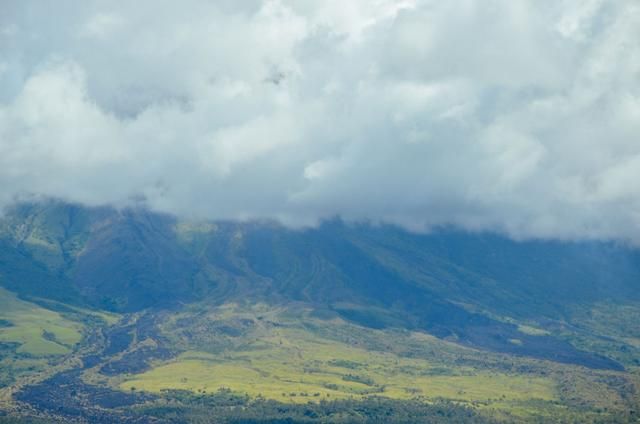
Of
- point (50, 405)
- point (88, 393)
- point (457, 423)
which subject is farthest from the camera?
point (88, 393)

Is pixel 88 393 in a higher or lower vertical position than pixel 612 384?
lower

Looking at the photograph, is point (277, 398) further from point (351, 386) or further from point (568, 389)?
point (568, 389)

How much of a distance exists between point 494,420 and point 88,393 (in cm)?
8244

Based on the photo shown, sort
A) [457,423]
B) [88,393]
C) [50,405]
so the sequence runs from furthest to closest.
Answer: [88,393], [50,405], [457,423]

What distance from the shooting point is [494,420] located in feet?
541

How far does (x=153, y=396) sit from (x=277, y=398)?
24479mm

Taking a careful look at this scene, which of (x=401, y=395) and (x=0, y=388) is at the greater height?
(x=401, y=395)

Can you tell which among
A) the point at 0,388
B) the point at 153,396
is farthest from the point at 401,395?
the point at 0,388

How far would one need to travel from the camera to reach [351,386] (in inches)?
7840

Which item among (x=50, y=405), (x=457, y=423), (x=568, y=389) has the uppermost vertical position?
(x=568, y=389)

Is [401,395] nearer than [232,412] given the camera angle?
No

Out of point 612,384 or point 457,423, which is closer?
point 457,423

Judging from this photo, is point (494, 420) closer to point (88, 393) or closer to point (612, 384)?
point (612, 384)

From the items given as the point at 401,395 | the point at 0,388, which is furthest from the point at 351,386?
the point at 0,388
